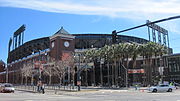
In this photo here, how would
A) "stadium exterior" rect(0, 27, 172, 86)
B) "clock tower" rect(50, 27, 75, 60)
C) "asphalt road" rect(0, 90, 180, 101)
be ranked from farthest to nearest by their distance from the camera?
"clock tower" rect(50, 27, 75, 60)
"stadium exterior" rect(0, 27, 172, 86)
"asphalt road" rect(0, 90, 180, 101)

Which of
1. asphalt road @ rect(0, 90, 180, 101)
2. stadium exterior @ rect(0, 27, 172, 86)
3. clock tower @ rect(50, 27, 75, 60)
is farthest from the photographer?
clock tower @ rect(50, 27, 75, 60)

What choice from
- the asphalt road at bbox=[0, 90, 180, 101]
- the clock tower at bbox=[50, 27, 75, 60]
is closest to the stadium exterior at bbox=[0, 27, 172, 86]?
the clock tower at bbox=[50, 27, 75, 60]

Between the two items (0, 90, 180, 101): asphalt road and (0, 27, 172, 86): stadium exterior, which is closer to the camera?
(0, 90, 180, 101): asphalt road

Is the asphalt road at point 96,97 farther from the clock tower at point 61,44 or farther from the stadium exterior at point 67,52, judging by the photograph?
the clock tower at point 61,44

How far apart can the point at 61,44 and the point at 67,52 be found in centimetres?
405

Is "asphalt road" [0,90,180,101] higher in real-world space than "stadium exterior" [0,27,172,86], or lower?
lower

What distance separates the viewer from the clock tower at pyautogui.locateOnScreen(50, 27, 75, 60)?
95.9 metres

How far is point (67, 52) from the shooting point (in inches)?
3858

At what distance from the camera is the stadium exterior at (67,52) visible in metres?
85.7

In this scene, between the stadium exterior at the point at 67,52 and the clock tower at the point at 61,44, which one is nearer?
the stadium exterior at the point at 67,52

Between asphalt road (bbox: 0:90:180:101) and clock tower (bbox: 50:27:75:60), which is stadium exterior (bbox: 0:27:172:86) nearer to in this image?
clock tower (bbox: 50:27:75:60)

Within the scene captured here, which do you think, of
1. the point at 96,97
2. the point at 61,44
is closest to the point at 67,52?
the point at 61,44

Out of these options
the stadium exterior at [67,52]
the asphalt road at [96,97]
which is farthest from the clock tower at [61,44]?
the asphalt road at [96,97]

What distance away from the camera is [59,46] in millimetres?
96125
